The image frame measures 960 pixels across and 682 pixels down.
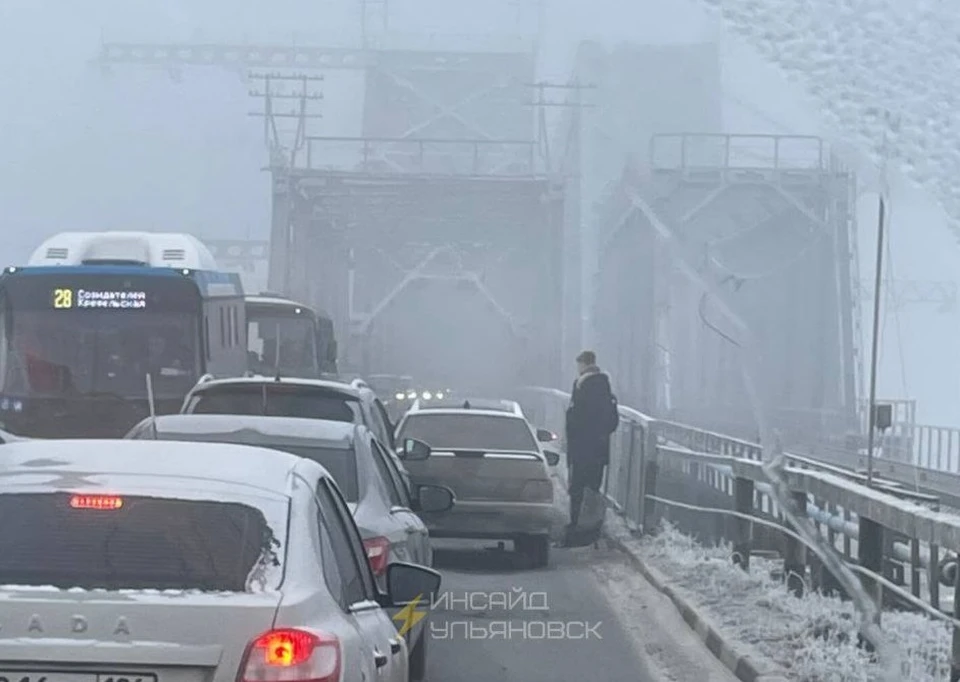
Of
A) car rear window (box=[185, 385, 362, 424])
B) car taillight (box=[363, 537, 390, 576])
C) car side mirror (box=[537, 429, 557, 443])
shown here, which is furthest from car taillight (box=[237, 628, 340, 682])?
car side mirror (box=[537, 429, 557, 443])

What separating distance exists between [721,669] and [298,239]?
41726 mm

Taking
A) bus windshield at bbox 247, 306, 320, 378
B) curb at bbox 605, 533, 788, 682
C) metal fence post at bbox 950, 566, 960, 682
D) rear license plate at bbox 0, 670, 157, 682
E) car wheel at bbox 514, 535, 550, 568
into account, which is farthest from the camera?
bus windshield at bbox 247, 306, 320, 378

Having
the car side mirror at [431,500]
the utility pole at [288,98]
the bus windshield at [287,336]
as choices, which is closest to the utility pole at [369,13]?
the utility pole at [288,98]

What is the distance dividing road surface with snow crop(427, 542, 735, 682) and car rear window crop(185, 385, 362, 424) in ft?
4.81

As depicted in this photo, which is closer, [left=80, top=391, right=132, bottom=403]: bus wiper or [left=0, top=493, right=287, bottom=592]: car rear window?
[left=0, top=493, right=287, bottom=592]: car rear window

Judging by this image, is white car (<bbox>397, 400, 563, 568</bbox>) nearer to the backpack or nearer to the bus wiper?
the backpack

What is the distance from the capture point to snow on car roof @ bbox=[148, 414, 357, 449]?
9.28 metres

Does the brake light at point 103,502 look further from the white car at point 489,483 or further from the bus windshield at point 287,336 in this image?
the bus windshield at point 287,336

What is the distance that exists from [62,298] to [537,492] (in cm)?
616

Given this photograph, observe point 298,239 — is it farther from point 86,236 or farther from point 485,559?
point 485,559

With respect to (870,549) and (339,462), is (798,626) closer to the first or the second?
(870,549)

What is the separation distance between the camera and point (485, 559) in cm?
1747

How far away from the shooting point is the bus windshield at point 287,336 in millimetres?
32250

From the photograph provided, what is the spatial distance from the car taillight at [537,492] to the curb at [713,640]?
3.94 ft
